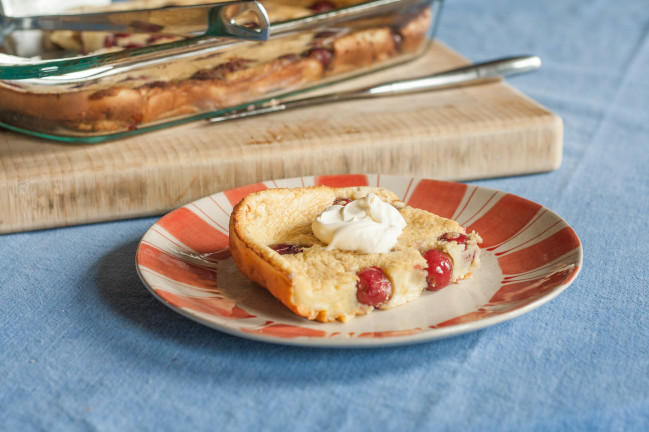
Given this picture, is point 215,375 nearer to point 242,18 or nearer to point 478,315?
point 478,315

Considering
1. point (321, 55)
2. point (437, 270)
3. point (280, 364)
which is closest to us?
point (280, 364)

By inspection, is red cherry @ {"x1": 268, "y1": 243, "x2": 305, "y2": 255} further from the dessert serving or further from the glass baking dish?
the glass baking dish

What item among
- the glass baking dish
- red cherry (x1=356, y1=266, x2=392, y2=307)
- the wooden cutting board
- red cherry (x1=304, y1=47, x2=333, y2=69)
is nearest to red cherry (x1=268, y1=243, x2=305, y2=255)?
red cherry (x1=356, y1=266, x2=392, y2=307)

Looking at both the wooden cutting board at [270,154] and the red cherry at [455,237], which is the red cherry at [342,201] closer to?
the red cherry at [455,237]

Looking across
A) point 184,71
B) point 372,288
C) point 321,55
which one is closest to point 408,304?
point 372,288

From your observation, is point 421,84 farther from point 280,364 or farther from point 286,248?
point 280,364

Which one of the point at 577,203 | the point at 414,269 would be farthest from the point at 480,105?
the point at 414,269

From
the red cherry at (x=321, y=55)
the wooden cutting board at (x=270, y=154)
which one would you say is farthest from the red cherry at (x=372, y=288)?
the red cherry at (x=321, y=55)
